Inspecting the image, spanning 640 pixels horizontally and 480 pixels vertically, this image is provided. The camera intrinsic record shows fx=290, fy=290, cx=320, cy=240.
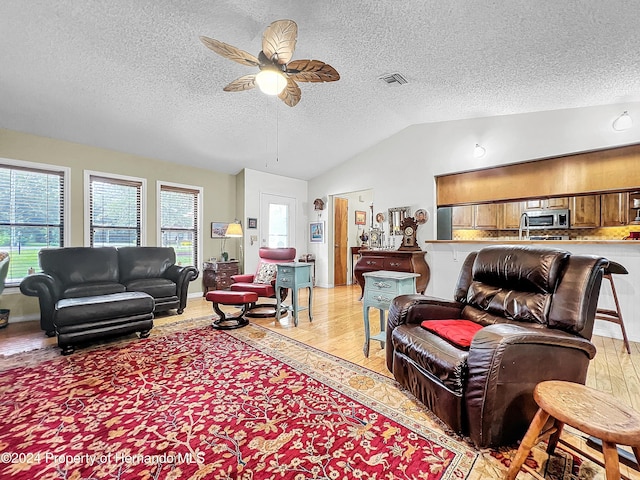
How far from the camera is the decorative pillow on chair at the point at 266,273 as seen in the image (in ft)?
13.8

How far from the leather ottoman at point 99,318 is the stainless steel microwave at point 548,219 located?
607cm

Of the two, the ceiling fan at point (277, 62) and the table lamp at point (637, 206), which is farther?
the table lamp at point (637, 206)

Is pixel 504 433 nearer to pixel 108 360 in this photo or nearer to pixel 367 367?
pixel 367 367

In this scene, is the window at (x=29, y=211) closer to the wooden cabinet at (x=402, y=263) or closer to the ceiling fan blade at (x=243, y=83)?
the ceiling fan blade at (x=243, y=83)

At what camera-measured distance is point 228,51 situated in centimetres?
213

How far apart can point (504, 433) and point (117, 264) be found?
15.9 ft

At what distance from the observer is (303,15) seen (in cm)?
241

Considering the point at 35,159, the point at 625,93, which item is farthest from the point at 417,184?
the point at 35,159

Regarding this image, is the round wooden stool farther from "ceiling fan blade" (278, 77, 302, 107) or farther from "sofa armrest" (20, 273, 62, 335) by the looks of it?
"sofa armrest" (20, 273, 62, 335)

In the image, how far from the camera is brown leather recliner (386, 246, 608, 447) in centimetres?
143

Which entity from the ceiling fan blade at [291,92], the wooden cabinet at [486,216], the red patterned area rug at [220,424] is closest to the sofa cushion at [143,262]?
the red patterned area rug at [220,424]

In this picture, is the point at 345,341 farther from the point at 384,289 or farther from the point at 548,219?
the point at 548,219

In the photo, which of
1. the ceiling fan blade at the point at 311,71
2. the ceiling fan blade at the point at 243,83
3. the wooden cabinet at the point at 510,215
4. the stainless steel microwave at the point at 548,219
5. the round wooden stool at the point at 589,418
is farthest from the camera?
the wooden cabinet at the point at 510,215

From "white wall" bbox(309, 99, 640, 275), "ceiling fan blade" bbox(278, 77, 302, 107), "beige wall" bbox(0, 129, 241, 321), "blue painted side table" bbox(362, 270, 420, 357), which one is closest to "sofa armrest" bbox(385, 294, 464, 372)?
"blue painted side table" bbox(362, 270, 420, 357)
